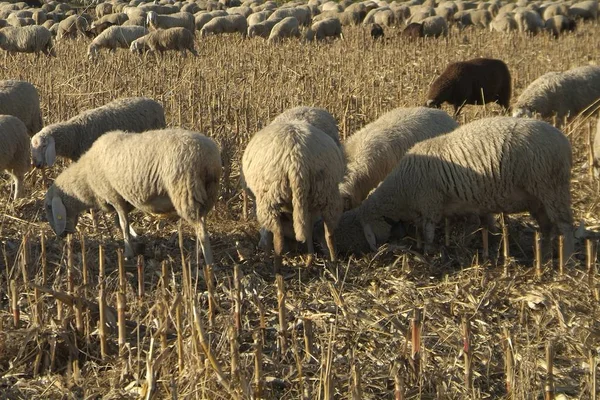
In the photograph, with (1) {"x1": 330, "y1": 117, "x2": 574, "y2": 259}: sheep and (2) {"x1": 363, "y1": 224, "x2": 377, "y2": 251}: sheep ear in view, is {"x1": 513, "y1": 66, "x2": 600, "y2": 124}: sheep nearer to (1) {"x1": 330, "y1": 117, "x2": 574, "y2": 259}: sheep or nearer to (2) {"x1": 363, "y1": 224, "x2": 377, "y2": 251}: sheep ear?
(1) {"x1": 330, "y1": 117, "x2": 574, "y2": 259}: sheep

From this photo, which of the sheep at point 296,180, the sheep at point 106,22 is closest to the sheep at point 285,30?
the sheep at point 106,22

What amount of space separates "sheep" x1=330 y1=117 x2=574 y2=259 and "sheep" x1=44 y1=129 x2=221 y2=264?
126cm

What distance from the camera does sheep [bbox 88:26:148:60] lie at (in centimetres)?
2148

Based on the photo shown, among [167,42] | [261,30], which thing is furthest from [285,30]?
[167,42]

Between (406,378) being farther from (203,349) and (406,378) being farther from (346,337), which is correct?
(203,349)

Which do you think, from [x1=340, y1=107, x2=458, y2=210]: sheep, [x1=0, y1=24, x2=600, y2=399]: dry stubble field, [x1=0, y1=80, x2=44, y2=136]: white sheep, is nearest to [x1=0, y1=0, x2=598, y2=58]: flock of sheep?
[x1=0, y1=80, x2=44, y2=136]: white sheep

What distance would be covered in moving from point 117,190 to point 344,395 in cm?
343

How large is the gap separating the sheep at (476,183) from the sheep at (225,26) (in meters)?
19.9

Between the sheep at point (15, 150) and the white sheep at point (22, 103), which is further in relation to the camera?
the white sheep at point (22, 103)

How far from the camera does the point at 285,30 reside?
81.1ft

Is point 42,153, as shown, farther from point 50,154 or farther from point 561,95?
point 561,95

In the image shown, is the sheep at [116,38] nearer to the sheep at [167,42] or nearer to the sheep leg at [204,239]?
the sheep at [167,42]

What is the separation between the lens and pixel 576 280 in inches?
235

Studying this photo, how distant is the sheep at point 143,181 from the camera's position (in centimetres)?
658
